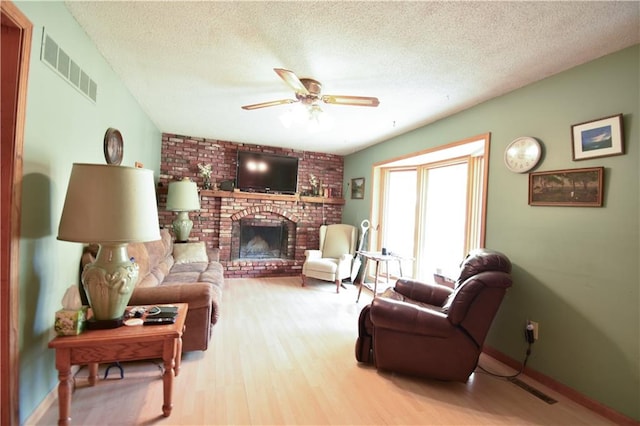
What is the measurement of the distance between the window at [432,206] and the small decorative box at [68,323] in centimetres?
306

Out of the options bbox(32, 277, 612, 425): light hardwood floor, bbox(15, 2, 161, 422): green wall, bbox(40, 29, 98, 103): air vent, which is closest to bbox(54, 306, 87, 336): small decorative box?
bbox(15, 2, 161, 422): green wall

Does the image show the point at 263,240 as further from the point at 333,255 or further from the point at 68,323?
the point at 68,323

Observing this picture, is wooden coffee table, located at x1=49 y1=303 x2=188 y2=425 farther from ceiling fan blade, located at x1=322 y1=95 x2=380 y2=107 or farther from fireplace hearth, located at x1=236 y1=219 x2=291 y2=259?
fireplace hearth, located at x1=236 y1=219 x2=291 y2=259

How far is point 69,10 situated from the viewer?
1655mm

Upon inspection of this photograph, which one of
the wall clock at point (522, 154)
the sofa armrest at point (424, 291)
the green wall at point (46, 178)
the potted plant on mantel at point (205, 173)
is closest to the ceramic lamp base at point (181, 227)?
the potted plant on mantel at point (205, 173)

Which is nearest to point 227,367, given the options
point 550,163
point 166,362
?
point 166,362

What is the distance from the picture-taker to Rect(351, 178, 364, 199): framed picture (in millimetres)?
4920

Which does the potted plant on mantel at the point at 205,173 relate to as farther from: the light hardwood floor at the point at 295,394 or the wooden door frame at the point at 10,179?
the wooden door frame at the point at 10,179

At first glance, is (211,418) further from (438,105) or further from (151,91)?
(438,105)

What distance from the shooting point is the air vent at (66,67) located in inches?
57.6

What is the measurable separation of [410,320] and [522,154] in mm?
1639

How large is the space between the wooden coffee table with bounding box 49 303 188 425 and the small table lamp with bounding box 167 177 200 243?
2600mm

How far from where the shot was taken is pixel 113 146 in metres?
2.43

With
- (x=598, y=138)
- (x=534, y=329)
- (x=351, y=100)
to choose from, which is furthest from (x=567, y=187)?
(x=351, y=100)
